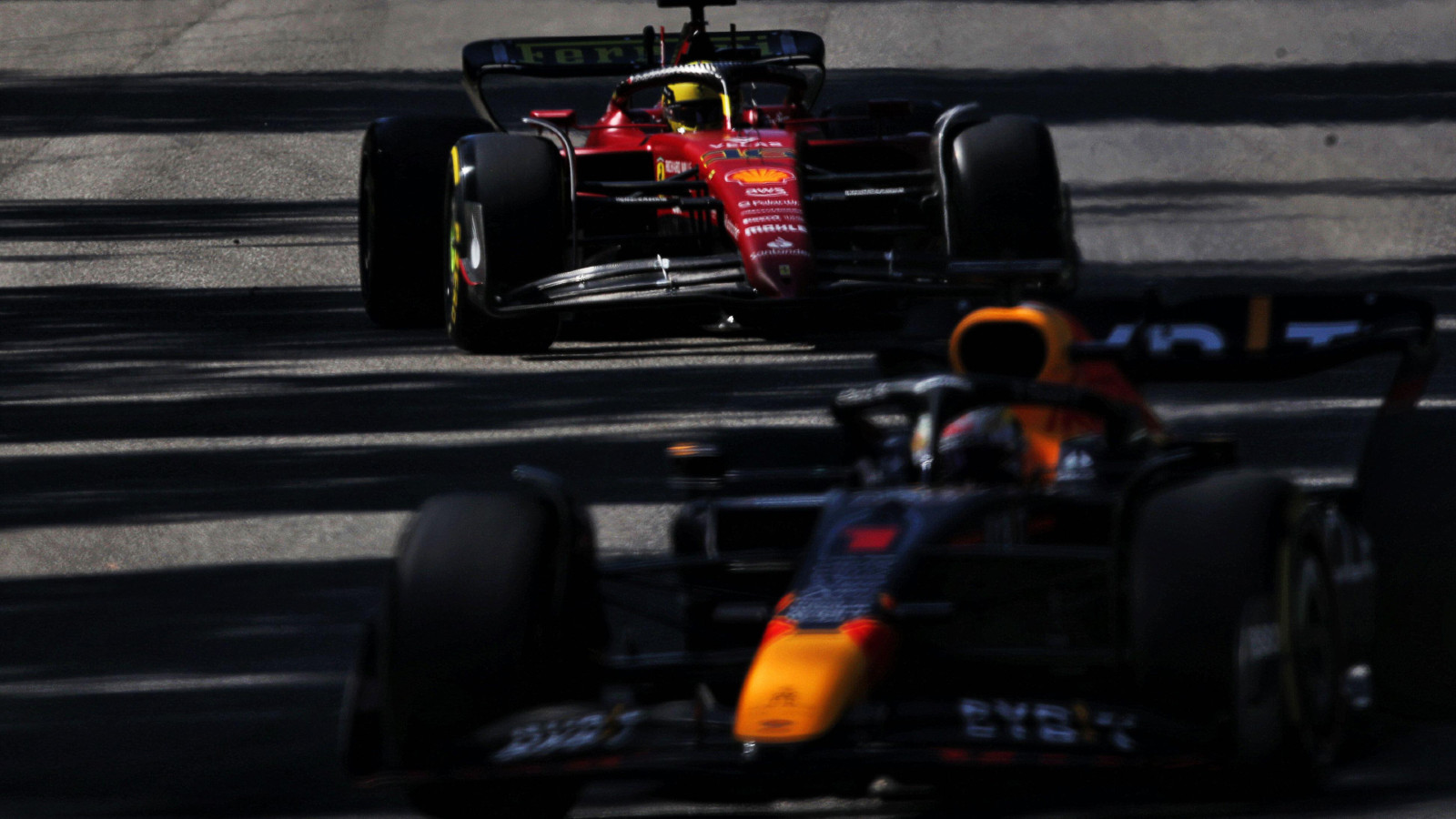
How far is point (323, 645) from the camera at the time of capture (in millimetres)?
6090

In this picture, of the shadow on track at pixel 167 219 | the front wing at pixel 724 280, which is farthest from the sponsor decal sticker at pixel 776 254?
the shadow on track at pixel 167 219

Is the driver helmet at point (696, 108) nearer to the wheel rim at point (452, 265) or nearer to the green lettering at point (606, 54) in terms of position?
the green lettering at point (606, 54)

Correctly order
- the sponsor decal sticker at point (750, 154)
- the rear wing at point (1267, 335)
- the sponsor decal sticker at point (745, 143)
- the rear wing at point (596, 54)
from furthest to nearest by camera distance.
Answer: the rear wing at point (596, 54), the sponsor decal sticker at point (745, 143), the sponsor decal sticker at point (750, 154), the rear wing at point (1267, 335)

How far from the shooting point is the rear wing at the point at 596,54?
38.5ft

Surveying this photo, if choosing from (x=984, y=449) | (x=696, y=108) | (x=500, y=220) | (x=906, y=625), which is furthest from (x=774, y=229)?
(x=906, y=625)

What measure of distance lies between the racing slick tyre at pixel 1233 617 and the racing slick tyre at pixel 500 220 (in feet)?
18.3

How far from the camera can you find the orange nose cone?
13.5 ft

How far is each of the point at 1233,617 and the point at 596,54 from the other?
831 cm

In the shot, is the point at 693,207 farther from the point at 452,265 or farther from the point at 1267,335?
the point at 1267,335

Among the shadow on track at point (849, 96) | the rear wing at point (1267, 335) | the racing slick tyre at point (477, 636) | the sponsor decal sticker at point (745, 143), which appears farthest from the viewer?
the shadow on track at point (849, 96)

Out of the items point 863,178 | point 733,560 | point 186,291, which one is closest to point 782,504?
point 733,560

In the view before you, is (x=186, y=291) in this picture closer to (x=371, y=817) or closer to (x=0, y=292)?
(x=0, y=292)

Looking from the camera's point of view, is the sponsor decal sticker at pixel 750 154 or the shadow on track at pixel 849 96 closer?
the sponsor decal sticker at pixel 750 154

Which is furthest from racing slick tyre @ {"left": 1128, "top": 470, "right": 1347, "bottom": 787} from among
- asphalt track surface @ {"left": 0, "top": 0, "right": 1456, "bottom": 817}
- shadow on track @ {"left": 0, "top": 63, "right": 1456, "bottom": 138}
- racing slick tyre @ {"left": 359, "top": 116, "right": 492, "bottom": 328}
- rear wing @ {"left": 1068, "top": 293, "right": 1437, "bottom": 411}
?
shadow on track @ {"left": 0, "top": 63, "right": 1456, "bottom": 138}
